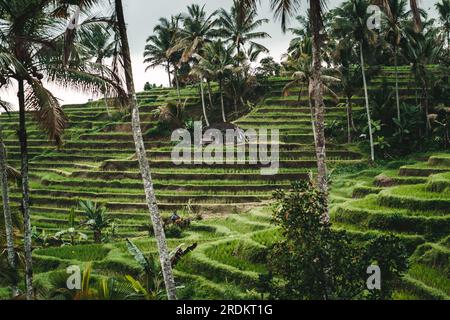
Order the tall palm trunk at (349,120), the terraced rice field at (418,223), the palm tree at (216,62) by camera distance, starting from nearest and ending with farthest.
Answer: the terraced rice field at (418,223), the tall palm trunk at (349,120), the palm tree at (216,62)

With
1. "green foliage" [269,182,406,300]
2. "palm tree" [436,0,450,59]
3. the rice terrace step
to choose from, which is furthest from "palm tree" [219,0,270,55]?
"green foliage" [269,182,406,300]

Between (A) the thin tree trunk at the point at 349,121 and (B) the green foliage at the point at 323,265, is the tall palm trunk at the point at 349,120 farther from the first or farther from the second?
(B) the green foliage at the point at 323,265

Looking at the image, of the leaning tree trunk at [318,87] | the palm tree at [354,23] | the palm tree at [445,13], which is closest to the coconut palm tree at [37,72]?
the leaning tree trunk at [318,87]

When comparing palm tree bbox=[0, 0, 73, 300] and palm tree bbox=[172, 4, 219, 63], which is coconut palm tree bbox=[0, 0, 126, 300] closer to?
palm tree bbox=[0, 0, 73, 300]

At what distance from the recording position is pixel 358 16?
2859 cm

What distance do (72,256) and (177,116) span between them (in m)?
22.6

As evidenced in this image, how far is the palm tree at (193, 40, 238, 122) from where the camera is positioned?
35.9 meters

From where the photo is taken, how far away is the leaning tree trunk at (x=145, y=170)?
1009 cm

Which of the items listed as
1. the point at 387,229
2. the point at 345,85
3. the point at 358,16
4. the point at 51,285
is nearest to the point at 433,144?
the point at 345,85

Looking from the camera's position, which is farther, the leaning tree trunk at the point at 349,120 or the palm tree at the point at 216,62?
the palm tree at the point at 216,62

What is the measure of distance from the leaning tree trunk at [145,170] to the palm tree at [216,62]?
82.9 ft

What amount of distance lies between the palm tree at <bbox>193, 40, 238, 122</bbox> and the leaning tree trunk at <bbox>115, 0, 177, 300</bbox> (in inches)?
994

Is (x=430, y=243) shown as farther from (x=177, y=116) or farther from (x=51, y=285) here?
(x=177, y=116)

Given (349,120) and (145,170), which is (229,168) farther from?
(145,170)
